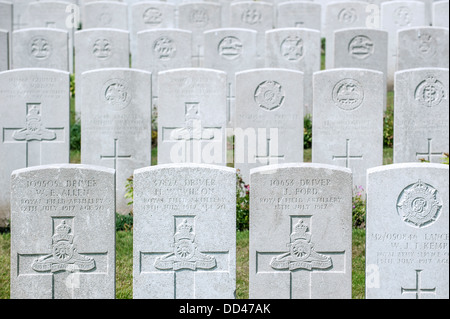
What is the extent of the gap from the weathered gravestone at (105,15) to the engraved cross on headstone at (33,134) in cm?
621

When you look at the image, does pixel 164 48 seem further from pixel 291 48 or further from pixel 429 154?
pixel 429 154

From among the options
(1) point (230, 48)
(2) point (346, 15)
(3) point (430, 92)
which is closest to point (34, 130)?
(1) point (230, 48)

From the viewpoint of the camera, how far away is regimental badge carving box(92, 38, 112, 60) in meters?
11.6

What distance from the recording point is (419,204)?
598 cm

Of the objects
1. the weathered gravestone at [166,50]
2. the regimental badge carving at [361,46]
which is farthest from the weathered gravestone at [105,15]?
the regimental badge carving at [361,46]

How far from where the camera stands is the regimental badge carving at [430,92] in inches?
356

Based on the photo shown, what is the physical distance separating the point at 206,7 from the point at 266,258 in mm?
8697

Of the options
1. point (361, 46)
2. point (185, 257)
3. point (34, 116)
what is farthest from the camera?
point (361, 46)

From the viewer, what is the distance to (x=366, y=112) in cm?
876

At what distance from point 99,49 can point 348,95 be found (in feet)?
14.0

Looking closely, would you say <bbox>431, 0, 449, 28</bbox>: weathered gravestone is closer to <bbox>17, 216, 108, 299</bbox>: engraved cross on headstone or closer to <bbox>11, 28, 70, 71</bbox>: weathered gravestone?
<bbox>11, 28, 70, 71</bbox>: weathered gravestone

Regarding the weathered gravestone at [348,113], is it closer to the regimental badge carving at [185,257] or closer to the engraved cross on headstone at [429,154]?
the engraved cross on headstone at [429,154]

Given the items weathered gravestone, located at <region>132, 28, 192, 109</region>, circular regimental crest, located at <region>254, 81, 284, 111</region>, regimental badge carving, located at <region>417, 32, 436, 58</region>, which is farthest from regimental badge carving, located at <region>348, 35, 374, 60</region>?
circular regimental crest, located at <region>254, 81, 284, 111</region>
